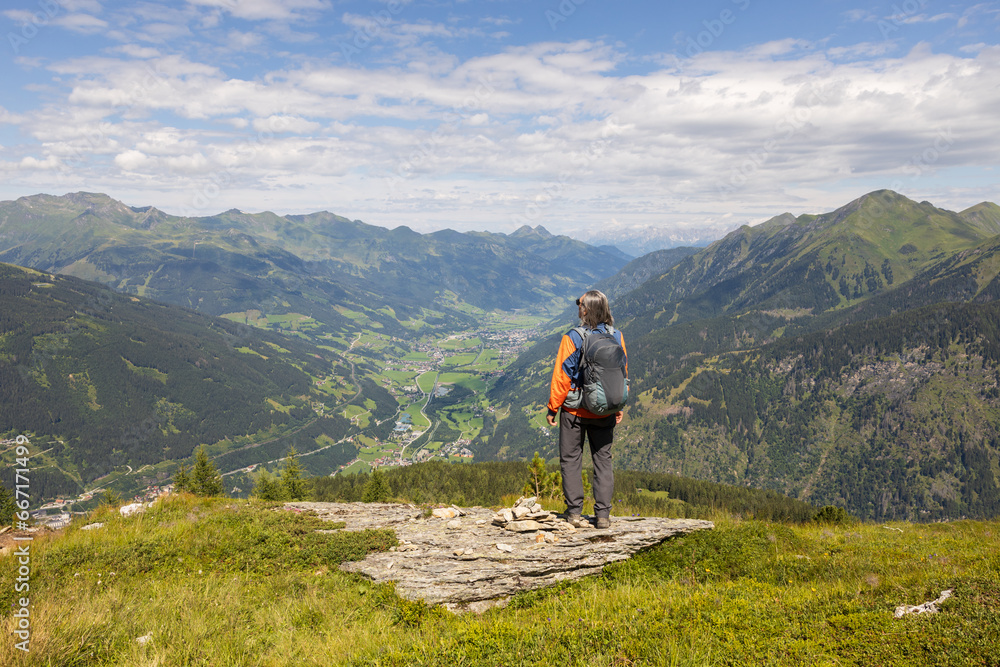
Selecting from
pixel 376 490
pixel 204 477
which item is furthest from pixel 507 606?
pixel 204 477

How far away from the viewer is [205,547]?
1116 cm

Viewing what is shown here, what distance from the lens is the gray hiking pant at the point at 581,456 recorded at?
35.1 ft

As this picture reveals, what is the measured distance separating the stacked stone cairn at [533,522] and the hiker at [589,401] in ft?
1.36

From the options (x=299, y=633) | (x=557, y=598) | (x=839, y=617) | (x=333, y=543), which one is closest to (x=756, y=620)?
(x=839, y=617)

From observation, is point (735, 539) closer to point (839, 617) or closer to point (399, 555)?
point (839, 617)

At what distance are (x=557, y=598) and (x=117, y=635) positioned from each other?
7550mm

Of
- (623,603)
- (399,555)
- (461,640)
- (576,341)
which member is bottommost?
(399,555)

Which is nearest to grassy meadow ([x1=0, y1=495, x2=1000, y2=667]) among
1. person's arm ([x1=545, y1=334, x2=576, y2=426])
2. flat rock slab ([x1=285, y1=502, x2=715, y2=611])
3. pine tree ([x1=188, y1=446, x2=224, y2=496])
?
flat rock slab ([x1=285, y1=502, x2=715, y2=611])

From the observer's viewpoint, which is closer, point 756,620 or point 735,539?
point 756,620

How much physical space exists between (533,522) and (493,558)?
1.76 metres

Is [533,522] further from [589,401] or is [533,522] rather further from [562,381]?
[562,381]

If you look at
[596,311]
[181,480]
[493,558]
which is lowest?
[181,480]

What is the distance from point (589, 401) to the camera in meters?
10.1

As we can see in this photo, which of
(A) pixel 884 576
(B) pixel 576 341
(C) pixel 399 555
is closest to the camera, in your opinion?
(A) pixel 884 576
